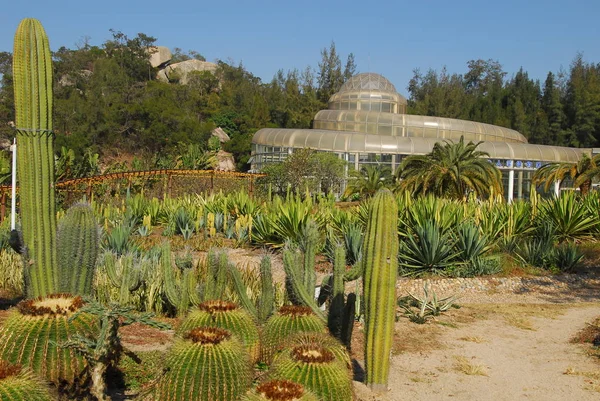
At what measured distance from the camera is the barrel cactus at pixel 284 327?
531 centimetres

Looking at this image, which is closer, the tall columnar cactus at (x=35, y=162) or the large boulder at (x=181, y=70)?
the tall columnar cactus at (x=35, y=162)

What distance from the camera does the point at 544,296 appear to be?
35.3 ft

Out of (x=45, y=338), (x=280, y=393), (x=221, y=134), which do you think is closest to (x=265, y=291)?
(x=45, y=338)

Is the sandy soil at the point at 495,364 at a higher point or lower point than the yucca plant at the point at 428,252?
lower

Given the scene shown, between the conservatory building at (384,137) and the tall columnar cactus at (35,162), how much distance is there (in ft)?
88.7

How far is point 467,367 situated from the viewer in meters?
6.32

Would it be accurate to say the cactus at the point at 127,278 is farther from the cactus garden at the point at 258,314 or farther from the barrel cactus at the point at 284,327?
the barrel cactus at the point at 284,327

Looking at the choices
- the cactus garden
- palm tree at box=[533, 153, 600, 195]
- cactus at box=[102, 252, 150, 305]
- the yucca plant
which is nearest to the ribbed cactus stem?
the cactus garden

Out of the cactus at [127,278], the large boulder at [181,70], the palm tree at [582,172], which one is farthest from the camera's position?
the large boulder at [181,70]

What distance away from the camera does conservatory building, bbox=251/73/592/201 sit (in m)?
33.4

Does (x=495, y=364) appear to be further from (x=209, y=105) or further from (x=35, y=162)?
(x=209, y=105)

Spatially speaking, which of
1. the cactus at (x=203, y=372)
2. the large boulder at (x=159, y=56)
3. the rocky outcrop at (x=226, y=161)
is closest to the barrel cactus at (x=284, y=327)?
the cactus at (x=203, y=372)

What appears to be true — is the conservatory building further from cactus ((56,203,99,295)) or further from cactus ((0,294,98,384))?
cactus ((0,294,98,384))

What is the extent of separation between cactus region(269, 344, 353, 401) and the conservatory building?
2806 centimetres
